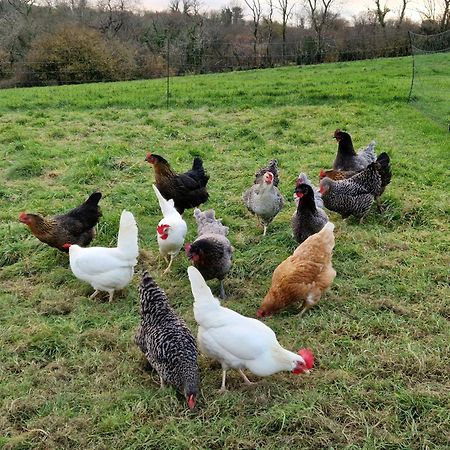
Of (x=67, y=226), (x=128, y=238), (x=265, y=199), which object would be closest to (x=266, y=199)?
(x=265, y=199)

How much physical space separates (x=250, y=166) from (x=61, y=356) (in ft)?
16.6

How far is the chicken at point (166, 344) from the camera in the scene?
2.96m

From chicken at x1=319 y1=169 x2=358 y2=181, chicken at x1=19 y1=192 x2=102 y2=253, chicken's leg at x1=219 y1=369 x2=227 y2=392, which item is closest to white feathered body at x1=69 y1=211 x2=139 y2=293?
chicken at x1=19 y1=192 x2=102 y2=253

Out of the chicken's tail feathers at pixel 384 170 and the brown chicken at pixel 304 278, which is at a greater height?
the chicken's tail feathers at pixel 384 170

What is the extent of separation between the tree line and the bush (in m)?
0.04

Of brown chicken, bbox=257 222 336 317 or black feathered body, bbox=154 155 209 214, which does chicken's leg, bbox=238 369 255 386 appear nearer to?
brown chicken, bbox=257 222 336 317

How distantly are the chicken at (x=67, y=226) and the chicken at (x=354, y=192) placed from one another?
8.41 feet

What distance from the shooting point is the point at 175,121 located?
11.2m

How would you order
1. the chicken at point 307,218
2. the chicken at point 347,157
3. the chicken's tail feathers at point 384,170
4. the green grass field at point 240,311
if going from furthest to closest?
1. the chicken at point 347,157
2. the chicken's tail feathers at point 384,170
3. the chicken at point 307,218
4. the green grass field at point 240,311

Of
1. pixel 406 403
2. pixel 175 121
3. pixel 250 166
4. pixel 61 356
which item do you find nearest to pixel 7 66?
pixel 175 121

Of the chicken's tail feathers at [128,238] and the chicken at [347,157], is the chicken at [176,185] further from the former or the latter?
the chicken at [347,157]

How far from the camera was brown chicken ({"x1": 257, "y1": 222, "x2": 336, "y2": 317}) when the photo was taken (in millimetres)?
3826

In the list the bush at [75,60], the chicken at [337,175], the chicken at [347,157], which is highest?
the bush at [75,60]

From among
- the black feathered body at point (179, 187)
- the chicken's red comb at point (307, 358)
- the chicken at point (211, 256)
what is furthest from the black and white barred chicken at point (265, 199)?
the chicken's red comb at point (307, 358)
